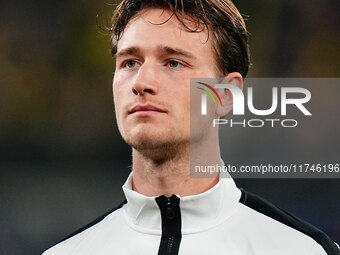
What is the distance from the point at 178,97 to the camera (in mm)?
1878

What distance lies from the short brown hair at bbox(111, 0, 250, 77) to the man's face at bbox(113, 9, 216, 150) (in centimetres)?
4

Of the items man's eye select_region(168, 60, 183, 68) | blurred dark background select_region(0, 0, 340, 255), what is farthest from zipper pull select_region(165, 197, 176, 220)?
blurred dark background select_region(0, 0, 340, 255)

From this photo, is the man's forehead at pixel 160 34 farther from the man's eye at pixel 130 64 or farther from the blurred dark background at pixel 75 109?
the blurred dark background at pixel 75 109

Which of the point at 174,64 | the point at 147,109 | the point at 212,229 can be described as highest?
the point at 174,64

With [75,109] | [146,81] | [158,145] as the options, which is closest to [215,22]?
[146,81]

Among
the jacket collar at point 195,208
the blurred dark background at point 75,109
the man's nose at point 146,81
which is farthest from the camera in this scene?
the blurred dark background at point 75,109

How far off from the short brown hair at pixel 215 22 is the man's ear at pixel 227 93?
24 millimetres

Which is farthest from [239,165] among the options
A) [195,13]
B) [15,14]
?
[195,13]

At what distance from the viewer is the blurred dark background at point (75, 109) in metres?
4.15

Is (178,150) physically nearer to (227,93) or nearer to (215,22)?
(227,93)

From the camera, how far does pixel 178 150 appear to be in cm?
191

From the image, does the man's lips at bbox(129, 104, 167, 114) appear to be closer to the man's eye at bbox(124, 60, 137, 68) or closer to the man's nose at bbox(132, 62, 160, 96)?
the man's nose at bbox(132, 62, 160, 96)

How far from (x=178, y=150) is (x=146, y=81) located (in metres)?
0.24

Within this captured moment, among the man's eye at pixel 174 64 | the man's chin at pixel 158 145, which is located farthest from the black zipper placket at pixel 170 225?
the man's eye at pixel 174 64
